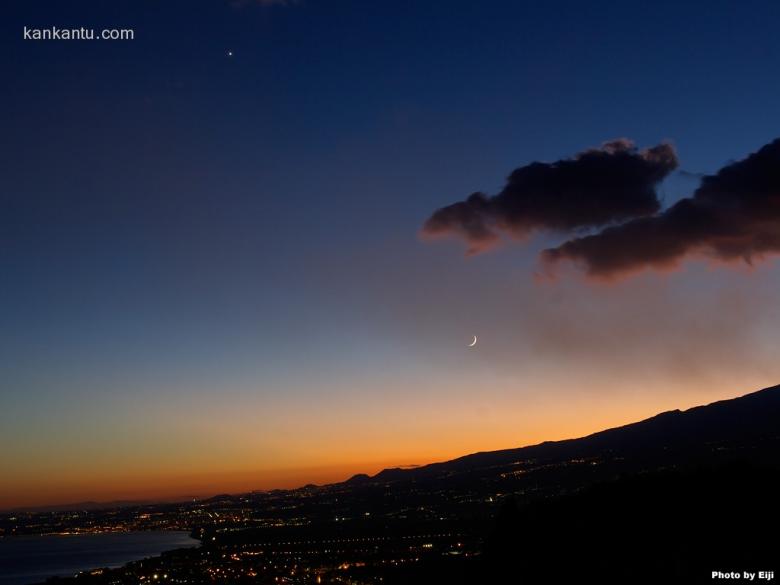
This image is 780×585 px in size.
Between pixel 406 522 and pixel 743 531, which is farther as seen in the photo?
pixel 406 522

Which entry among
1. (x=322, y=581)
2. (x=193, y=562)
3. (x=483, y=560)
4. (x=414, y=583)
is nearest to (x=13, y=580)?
(x=193, y=562)

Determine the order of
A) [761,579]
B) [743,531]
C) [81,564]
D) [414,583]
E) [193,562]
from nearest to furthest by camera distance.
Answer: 1. [761,579]
2. [743,531]
3. [414,583]
4. [193,562]
5. [81,564]

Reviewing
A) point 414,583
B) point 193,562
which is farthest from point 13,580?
point 414,583

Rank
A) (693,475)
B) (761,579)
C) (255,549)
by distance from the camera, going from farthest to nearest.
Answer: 1. (255,549)
2. (693,475)
3. (761,579)

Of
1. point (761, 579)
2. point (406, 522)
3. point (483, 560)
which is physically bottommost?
point (406, 522)

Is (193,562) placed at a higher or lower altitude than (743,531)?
lower

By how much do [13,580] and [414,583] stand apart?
4507 inches

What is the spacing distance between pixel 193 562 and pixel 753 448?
135m

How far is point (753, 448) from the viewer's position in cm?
17550

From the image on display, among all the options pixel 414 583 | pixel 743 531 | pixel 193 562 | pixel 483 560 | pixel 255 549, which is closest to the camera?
pixel 743 531

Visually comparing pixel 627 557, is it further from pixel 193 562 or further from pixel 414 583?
pixel 193 562

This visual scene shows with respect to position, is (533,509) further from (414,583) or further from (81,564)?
(81,564)

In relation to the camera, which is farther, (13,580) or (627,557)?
(13,580)

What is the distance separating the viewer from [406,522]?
197 meters
